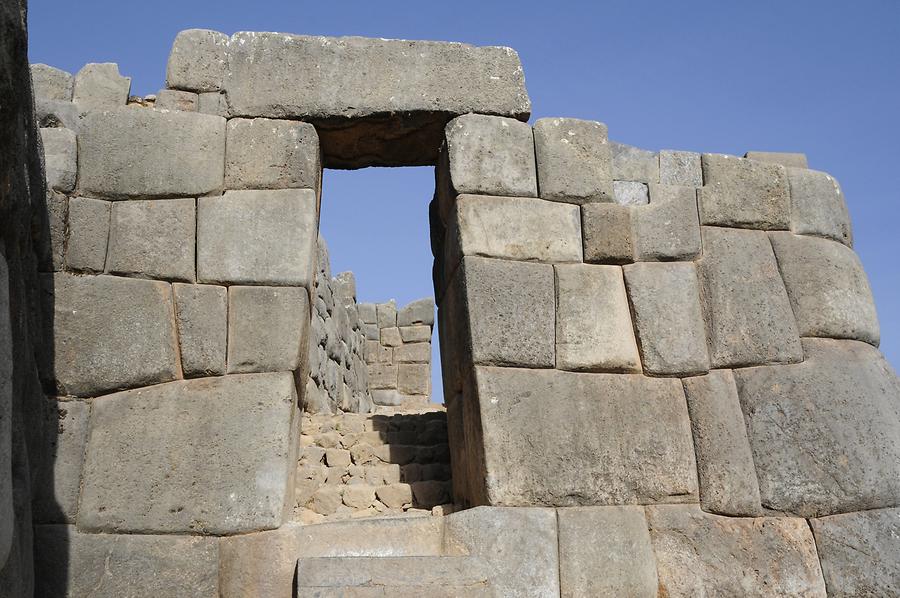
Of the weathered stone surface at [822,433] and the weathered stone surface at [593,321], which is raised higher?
the weathered stone surface at [593,321]

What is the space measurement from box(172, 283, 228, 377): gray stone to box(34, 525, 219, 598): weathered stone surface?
0.89 m

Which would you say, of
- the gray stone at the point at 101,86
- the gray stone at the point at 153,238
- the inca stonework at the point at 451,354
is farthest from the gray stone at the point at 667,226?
the gray stone at the point at 101,86

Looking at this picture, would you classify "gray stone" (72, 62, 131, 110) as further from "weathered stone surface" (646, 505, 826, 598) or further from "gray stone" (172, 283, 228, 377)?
"weathered stone surface" (646, 505, 826, 598)

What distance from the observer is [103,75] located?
16.8ft

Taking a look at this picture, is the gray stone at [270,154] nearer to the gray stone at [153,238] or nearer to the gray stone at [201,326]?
the gray stone at [153,238]

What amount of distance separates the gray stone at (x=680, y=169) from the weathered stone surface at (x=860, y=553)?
7.22ft

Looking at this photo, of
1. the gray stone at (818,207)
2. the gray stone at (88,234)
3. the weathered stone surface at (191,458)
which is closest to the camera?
the weathered stone surface at (191,458)

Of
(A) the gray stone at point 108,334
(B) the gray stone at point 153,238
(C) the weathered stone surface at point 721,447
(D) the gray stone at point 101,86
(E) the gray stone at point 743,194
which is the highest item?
(D) the gray stone at point 101,86

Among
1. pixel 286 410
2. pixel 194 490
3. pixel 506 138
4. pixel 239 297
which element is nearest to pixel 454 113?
pixel 506 138

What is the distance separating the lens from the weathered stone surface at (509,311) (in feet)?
15.4

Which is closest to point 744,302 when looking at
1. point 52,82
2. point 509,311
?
point 509,311

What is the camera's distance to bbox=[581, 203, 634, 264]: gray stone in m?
5.07

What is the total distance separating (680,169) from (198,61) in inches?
123

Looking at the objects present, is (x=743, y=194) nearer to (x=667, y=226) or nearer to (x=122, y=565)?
(x=667, y=226)
